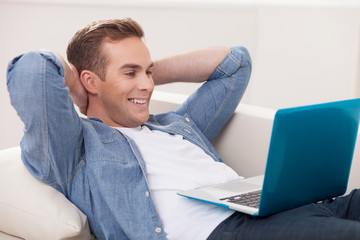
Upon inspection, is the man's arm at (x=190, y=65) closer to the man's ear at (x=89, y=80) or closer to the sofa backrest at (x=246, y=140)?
the sofa backrest at (x=246, y=140)

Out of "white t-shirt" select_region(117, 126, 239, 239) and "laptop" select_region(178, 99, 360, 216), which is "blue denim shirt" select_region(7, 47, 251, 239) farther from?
"laptop" select_region(178, 99, 360, 216)

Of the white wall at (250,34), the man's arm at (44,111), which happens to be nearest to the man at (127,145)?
the man's arm at (44,111)

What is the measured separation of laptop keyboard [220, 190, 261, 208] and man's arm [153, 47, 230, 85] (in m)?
0.66

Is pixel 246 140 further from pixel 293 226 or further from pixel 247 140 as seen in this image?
pixel 293 226

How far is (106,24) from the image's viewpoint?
182cm

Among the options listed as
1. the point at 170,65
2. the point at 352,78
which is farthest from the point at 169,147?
the point at 352,78

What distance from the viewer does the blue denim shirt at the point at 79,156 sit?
4.72 ft

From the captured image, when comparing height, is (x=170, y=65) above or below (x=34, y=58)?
below

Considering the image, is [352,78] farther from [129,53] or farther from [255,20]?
[129,53]

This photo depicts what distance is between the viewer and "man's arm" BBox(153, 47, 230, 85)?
6.86 ft

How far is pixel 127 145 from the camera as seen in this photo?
1696 millimetres

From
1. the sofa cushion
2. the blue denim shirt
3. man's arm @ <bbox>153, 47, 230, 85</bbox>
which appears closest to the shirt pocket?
the blue denim shirt

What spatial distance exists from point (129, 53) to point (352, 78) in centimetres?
210

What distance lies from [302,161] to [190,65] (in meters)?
0.84
